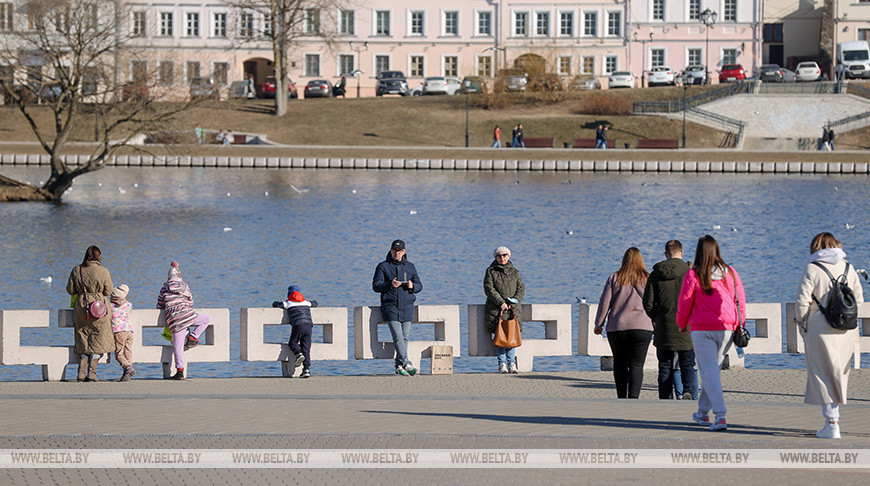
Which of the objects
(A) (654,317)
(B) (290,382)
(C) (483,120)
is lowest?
(B) (290,382)

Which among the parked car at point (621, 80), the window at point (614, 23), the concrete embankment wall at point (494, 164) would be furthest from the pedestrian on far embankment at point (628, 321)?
the window at point (614, 23)

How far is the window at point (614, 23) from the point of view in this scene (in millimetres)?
88500

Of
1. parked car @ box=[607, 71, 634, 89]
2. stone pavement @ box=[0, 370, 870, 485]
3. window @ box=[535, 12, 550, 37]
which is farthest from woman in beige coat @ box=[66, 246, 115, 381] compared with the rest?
window @ box=[535, 12, 550, 37]

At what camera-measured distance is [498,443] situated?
34.0 feet

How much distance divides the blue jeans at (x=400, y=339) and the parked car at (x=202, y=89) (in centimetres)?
3083

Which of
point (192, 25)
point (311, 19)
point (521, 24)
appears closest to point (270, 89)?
point (311, 19)

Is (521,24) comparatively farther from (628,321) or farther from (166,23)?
(628,321)

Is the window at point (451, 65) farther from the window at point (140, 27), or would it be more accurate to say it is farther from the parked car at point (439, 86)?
the window at point (140, 27)

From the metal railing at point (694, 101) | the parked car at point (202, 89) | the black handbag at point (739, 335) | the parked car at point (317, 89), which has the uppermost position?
the parked car at point (317, 89)

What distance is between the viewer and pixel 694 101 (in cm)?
Answer: 7681

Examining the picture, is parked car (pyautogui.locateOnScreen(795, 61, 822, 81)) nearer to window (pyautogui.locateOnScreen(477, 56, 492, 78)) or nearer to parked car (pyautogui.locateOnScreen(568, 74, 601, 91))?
parked car (pyautogui.locateOnScreen(568, 74, 601, 91))

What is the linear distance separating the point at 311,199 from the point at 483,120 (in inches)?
991
